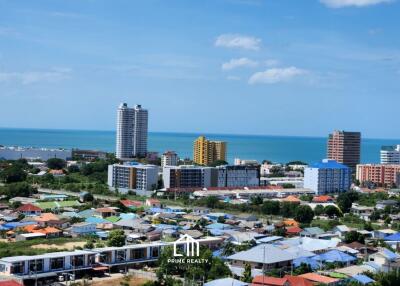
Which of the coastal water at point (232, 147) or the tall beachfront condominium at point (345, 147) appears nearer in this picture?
the tall beachfront condominium at point (345, 147)

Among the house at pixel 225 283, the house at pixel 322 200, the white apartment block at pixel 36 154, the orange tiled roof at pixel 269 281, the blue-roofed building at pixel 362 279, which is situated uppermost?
the white apartment block at pixel 36 154

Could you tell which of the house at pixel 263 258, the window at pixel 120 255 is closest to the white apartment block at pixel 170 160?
the window at pixel 120 255

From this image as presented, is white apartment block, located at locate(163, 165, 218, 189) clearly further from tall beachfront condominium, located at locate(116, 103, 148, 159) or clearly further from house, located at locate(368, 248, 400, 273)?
house, located at locate(368, 248, 400, 273)


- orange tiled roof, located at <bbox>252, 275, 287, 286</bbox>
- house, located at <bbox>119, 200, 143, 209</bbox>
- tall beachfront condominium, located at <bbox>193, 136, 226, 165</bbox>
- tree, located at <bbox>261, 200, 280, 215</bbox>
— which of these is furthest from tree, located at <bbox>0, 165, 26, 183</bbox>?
orange tiled roof, located at <bbox>252, 275, 287, 286</bbox>

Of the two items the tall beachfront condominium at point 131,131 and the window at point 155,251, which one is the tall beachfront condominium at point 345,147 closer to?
the tall beachfront condominium at point 131,131

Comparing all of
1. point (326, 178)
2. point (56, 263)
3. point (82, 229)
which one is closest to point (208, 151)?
point (326, 178)

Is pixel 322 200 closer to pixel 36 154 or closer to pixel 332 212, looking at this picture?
pixel 332 212

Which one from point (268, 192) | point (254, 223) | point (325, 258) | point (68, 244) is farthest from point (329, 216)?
point (68, 244)
